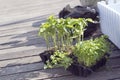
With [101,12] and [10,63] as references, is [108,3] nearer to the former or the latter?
[101,12]

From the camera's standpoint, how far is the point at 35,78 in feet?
11.5

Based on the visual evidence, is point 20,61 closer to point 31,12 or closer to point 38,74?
point 38,74

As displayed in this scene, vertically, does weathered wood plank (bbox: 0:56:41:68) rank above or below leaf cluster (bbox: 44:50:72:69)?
below

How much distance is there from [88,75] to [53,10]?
12.5 ft

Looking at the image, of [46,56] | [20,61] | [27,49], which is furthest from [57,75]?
[27,49]

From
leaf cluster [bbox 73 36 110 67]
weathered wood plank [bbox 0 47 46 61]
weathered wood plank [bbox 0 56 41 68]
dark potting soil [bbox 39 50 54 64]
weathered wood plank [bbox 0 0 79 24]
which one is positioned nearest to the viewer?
leaf cluster [bbox 73 36 110 67]

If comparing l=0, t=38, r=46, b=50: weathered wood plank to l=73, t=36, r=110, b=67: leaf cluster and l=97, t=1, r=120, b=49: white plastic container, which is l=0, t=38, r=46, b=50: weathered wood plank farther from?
l=73, t=36, r=110, b=67: leaf cluster

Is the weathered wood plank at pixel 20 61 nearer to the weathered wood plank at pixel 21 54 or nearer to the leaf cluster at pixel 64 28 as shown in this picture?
the weathered wood plank at pixel 21 54

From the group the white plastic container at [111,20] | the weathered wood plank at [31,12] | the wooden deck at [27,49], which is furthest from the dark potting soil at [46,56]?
the weathered wood plank at [31,12]

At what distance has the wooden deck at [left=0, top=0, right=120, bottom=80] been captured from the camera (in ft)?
11.5

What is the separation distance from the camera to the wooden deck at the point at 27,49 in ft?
11.5

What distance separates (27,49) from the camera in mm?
4531

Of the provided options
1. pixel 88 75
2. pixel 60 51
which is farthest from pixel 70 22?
pixel 88 75

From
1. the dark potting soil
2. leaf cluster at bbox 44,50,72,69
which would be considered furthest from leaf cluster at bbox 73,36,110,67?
the dark potting soil
